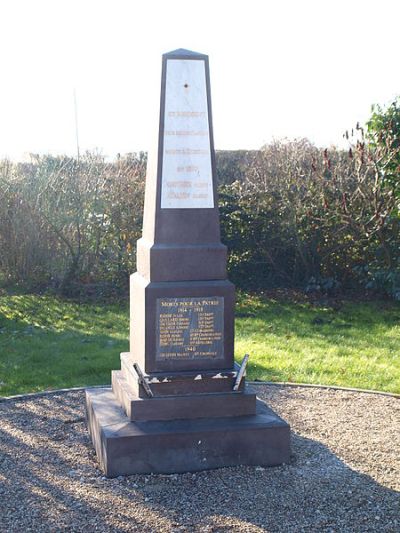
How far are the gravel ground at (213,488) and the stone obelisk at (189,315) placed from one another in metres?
0.23

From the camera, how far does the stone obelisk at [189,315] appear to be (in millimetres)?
5055

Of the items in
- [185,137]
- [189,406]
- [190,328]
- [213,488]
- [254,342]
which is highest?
[185,137]

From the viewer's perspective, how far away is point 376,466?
5.05m

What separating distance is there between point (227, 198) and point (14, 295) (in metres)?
3.87

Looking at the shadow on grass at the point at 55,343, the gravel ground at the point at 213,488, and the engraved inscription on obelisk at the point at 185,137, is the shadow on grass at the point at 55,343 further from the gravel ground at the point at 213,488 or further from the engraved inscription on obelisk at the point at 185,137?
the engraved inscription on obelisk at the point at 185,137

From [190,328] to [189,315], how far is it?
10 centimetres

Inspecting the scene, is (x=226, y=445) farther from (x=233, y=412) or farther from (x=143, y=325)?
(x=143, y=325)

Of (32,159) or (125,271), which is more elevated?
(32,159)

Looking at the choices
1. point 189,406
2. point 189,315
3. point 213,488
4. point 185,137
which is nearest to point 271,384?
point 189,406

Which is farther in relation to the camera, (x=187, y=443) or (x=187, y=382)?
(x=187, y=382)

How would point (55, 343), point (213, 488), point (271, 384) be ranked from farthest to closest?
point (55, 343) → point (271, 384) → point (213, 488)

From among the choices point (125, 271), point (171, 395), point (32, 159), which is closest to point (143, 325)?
point (171, 395)

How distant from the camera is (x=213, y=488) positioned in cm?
467

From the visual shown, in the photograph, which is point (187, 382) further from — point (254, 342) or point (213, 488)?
point (254, 342)
